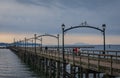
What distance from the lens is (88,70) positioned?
29500 mm

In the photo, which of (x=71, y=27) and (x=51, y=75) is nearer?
(x=71, y=27)

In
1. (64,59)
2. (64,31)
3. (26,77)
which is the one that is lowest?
(26,77)

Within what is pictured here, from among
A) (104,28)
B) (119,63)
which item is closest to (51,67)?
(104,28)

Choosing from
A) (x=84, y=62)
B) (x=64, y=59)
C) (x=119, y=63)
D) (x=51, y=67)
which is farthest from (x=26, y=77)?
(x=119, y=63)

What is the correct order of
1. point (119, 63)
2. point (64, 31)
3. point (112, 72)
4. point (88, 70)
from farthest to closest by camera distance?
point (64, 31)
point (88, 70)
point (119, 63)
point (112, 72)

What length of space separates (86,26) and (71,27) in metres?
1.65

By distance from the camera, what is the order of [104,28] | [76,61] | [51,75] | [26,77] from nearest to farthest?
[76,61]
[104,28]
[51,75]
[26,77]

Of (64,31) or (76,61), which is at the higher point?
(64,31)

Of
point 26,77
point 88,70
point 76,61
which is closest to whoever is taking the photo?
point 88,70

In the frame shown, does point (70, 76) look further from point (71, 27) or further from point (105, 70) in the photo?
point (105, 70)

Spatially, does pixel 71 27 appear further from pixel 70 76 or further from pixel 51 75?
pixel 51 75

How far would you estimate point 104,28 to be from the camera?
36.6m

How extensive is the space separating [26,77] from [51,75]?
8372 millimetres

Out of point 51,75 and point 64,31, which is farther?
point 51,75
